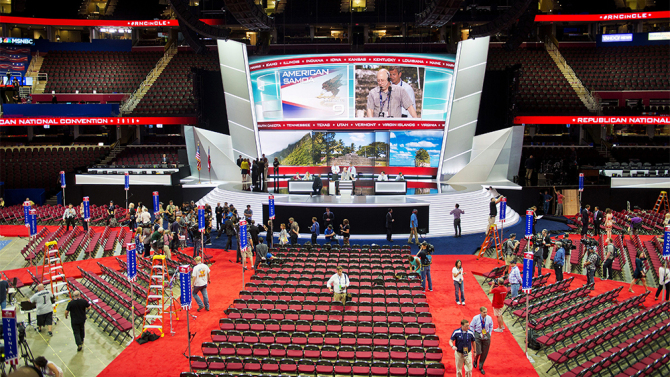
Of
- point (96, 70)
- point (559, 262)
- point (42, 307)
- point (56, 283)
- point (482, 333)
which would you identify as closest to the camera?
point (482, 333)

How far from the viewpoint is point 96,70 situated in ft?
127

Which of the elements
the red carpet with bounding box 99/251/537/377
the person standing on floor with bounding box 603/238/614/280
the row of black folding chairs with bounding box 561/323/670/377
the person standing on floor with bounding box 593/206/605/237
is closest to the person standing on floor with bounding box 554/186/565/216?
the person standing on floor with bounding box 593/206/605/237

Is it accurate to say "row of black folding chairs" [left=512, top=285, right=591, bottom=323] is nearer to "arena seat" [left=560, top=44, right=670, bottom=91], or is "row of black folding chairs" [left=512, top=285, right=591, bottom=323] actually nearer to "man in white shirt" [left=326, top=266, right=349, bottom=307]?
"man in white shirt" [left=326, top=266, right=349, bottom=307]

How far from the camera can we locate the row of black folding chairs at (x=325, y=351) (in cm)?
1034

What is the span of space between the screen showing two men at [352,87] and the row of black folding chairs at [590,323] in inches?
704

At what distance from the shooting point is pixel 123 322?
39.6ft

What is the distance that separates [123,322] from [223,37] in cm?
1825

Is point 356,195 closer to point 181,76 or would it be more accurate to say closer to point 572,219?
point 572,219

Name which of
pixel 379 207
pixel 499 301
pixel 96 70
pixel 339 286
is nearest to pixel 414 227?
pixel 379 207

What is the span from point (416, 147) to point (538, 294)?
17313 millimetres

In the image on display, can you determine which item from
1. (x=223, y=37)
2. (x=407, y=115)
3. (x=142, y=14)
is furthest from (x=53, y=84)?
(x=407, y=115)

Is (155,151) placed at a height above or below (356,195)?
above

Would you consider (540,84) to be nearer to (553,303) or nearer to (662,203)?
(662,203)

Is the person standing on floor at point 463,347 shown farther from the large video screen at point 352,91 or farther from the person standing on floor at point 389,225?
the large video screen at point 352,91
